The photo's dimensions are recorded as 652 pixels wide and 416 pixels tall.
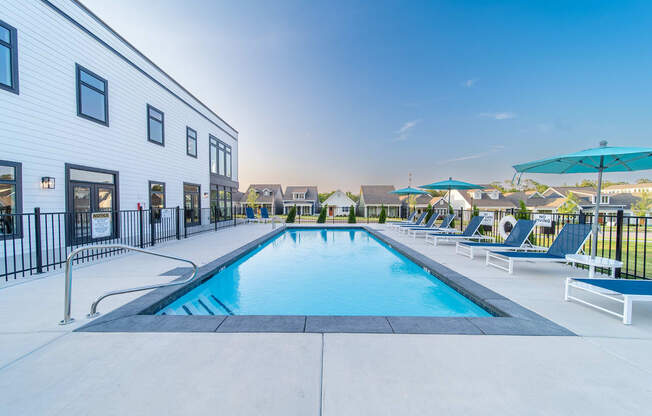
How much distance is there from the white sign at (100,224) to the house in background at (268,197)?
3747cm

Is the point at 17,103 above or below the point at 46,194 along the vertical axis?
above

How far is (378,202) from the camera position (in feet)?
142

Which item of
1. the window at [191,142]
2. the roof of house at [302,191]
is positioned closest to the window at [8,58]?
the window at [191,142]

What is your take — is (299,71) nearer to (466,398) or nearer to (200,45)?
(200,45)

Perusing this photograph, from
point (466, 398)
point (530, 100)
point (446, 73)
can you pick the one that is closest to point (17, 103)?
point (466, 398)

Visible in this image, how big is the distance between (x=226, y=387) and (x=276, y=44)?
59.5 ft

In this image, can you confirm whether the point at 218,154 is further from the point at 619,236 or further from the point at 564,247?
the point at 619,236

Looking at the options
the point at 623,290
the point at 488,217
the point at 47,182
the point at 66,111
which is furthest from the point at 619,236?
the point at 66,111

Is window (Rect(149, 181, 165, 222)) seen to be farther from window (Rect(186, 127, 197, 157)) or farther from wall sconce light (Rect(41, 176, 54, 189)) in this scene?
wall sconce light (Rect(41, 176, 54, 189))

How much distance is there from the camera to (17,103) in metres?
6.25

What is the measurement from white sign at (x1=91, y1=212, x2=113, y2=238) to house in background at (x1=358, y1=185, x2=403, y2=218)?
3843cm

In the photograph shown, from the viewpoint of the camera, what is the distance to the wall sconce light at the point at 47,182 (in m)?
6.79

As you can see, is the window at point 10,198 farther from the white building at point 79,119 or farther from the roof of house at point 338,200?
the roof of house at point 338,200

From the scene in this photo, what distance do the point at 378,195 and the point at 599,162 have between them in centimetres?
3978
